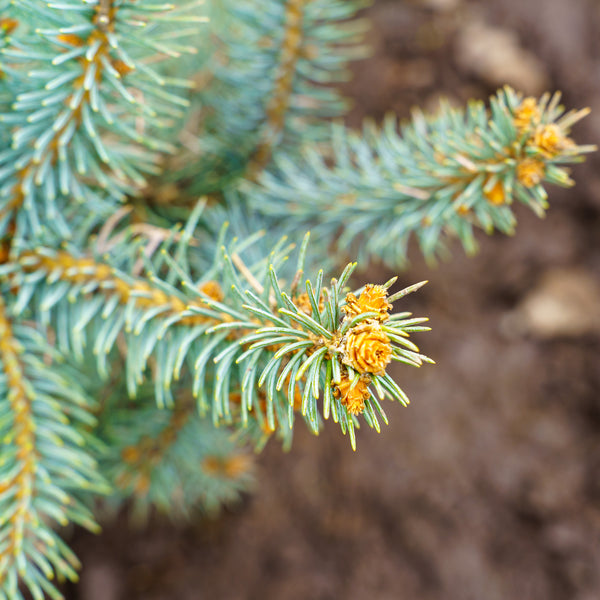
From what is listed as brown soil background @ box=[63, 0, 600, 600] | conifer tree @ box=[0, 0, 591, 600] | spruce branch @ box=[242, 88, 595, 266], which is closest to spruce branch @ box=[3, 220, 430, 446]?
conifer tree @ box=[0, 0, 591, 600]

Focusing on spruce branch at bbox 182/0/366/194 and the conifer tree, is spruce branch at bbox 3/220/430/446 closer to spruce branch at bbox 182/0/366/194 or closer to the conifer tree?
the conifer tree

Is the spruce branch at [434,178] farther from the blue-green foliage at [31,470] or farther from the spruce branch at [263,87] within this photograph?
the blue-green foliage at [31,470]

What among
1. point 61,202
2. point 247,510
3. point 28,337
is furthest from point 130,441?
point 247,510

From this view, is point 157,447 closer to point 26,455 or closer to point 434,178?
point 26,455

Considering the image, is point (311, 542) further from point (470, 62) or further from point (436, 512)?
point (470, 62)

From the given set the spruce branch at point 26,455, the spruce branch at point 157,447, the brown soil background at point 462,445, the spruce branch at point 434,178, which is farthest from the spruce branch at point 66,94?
the brown soil background at point 462,445

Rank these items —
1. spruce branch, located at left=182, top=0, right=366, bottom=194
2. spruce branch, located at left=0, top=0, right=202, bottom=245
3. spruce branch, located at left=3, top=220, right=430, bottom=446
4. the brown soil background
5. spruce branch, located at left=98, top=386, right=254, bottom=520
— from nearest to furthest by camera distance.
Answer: spruce branch, located at left=3, top=220, right=430, bottom=446, spruce branch, located at left=0, top=0, right=202, bottom=245, spruce branch, located at left=182, top=0, right=366, bottom=194, spruce branch, located at left=98, top=386, right=254, bottom=520, the brown soil background

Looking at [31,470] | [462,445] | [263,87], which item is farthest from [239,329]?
[462,445]

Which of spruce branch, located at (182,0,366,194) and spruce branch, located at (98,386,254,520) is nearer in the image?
spruce branch, located at (182,0,366,194)
